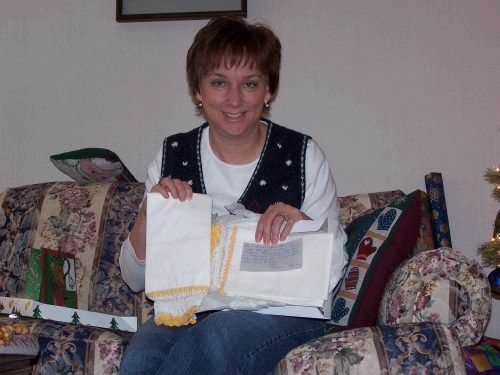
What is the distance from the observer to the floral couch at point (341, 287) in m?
1.48

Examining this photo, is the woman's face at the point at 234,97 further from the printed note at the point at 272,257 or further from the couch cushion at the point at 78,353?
the couch cushion at the point at 78,353

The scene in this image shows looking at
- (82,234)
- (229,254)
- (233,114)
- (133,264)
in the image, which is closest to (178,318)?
(229,254)

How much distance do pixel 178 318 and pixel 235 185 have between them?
19.2 inches

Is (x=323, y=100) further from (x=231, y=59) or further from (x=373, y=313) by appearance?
(x=373, y=313)

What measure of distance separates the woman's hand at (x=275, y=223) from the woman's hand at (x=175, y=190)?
191mm

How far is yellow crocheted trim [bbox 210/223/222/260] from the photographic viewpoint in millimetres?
1626

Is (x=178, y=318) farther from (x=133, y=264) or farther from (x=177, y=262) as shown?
(x=133, y=264)

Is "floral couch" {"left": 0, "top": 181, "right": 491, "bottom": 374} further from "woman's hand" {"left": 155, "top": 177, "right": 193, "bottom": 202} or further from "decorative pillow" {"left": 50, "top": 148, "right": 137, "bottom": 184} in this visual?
"woman's hand" {"left": 155, "top": 177, "right": 193, "bottom": 202}

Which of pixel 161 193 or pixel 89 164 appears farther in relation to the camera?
pixel 89 164

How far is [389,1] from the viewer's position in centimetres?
274

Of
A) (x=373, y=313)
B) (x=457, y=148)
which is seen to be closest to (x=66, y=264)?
(x=373, y=313)

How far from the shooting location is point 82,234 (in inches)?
97.0

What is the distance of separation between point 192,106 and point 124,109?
0.97 ft

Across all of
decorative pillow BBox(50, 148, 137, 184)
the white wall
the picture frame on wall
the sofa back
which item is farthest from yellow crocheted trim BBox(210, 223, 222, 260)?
the picture frame on wall
